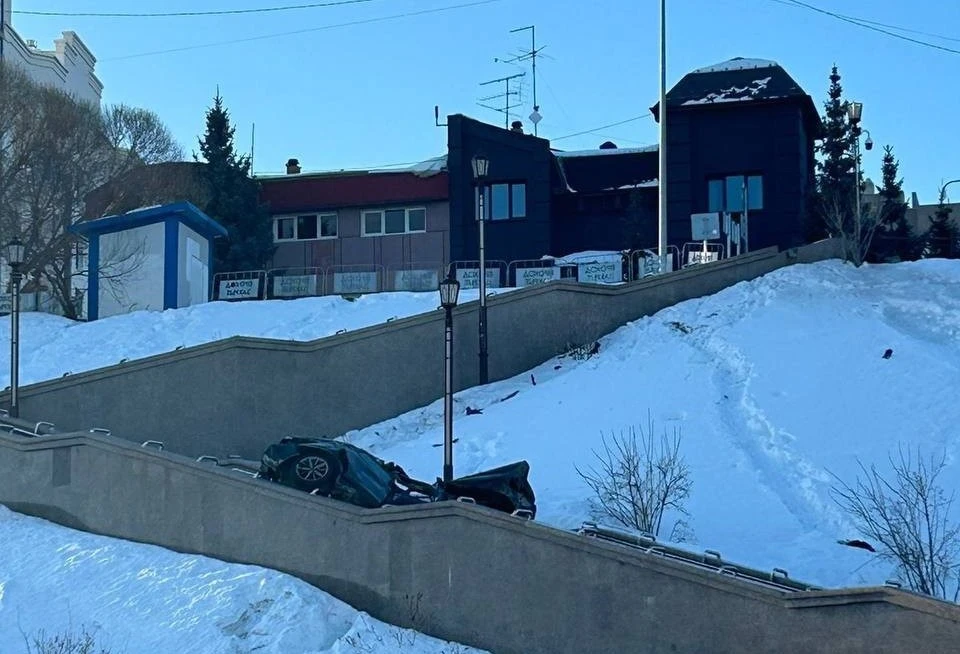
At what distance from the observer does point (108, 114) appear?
4094cm

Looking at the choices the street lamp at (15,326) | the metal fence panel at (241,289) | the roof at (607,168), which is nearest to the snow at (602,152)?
the roof at (607,168)

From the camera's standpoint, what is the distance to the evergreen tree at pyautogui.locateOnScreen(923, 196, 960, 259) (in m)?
36.9

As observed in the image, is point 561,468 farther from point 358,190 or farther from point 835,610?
point 358,190

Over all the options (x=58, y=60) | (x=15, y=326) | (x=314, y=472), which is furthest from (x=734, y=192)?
(x=58, y=60)

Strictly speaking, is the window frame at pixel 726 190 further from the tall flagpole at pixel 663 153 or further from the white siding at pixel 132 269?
the white siding at pixel 132 269

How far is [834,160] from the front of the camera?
40.6 meters

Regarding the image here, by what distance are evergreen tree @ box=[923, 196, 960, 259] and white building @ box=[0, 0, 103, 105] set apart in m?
31.3

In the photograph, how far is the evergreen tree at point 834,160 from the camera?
35.9 m

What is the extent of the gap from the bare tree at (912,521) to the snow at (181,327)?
42.6ft

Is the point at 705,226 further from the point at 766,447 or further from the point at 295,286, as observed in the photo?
the point at 766,447

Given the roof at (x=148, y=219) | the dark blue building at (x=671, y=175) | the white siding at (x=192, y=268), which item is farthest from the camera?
the dark blue building at (x=671, y=175)

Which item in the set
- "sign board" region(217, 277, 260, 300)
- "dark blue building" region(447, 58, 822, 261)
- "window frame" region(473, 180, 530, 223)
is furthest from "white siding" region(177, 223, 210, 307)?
"window frame" region(473, 180, 530, 223)

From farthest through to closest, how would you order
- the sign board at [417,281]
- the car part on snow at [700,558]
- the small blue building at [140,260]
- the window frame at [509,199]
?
1. the window frame at [509,199]
2. the sign board at [417,281]
3. the small blue building at [140,260]
4. the car part on snow at [700,558]

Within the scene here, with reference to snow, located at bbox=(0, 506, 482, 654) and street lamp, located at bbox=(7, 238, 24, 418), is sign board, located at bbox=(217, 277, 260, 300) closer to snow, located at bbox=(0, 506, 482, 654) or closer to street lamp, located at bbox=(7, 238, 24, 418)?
street lamp, located at bbox=(7, 238, 24, 418)
